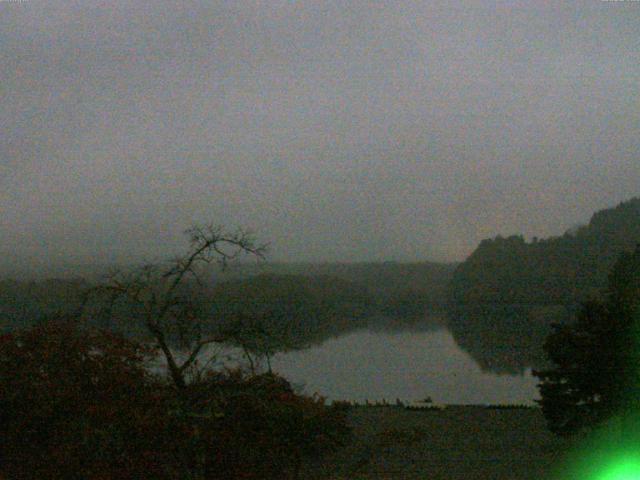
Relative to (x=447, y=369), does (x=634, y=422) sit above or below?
above

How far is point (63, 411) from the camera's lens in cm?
641

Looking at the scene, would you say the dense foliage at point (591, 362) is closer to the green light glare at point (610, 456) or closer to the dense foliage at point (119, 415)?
the green light glare at point (610, 456)

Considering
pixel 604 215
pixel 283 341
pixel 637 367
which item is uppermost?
pixel 604 215

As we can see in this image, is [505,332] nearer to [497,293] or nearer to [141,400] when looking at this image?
[497,293]

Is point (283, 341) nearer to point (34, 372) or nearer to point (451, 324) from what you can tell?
point (34, 372)

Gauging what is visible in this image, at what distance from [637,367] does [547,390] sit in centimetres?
417

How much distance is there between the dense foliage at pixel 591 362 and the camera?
37.3ft

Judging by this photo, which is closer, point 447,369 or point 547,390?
point 547,390

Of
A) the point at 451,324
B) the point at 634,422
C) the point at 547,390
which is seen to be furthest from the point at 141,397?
the point at 451,324

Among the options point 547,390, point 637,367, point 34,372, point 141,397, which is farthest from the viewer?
point 547,390

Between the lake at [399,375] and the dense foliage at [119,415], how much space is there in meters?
10.5

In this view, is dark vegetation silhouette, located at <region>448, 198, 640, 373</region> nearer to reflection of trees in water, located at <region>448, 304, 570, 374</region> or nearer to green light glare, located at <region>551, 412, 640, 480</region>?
reflection of trees in water, located at <region>448, 304, 570, 374</region>

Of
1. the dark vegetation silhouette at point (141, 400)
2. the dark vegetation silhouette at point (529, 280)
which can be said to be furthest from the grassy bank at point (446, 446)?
the dark vegetation silhouette at point (529, 280)

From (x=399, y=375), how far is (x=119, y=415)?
25.0 meters
